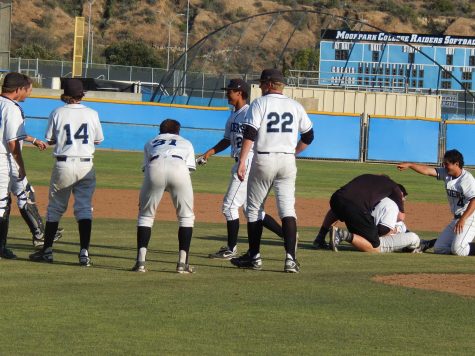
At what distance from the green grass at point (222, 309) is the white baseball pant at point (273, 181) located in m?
0.66

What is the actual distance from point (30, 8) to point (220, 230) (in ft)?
258

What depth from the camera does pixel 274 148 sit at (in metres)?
10.2

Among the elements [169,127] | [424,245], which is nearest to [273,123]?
[169,127]

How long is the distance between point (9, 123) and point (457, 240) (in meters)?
5.51

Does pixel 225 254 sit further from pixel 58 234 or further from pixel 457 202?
pixel 457 202

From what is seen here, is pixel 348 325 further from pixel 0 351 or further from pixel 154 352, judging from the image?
pixel 0 351

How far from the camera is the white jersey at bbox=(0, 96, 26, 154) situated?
10578mm

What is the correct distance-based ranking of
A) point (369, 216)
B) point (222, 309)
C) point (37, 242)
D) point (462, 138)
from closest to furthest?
1. point (222, 309)
2. point (37, 242)
3. point (369, 216)
4. point (462, 138)

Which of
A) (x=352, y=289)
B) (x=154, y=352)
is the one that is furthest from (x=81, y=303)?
(x=352, y=289)

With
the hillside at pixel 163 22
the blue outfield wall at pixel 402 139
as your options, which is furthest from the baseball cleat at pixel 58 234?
the hillside at pixel 163 22

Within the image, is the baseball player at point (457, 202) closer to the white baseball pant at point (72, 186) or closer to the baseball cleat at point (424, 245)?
the baseball cleat at point (424, 245)

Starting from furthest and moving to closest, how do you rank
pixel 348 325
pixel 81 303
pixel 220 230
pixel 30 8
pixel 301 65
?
pixel 30 8, pixel 301 65, pixel 220 230, pixel 81 303, pixel 348 325

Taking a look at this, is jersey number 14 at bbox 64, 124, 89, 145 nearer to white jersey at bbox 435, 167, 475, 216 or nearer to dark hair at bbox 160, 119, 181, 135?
dark hair at bbox 160, 119, 181, 135

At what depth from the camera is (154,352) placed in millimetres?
6551
